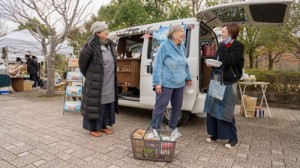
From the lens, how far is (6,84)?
837 cm

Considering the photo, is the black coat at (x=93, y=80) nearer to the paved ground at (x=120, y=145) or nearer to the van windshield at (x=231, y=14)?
the paved ground at (x=120, y=145)

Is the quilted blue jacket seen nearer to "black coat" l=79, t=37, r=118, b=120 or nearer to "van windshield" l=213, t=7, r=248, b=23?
"black coat" l=79, t=37, r=118, b=120

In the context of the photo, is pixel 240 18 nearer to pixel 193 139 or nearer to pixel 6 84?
pixel 193 139

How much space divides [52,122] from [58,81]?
6304mm

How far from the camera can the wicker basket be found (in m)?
2.65

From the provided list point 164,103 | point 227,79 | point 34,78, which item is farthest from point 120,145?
point 34,78

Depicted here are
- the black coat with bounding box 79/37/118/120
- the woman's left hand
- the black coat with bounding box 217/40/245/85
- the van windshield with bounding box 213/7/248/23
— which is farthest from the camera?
the van windshield with bounding box 213/7/248/23

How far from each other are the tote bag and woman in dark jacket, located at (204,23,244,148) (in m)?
0.01

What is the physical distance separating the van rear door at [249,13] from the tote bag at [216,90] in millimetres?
1263

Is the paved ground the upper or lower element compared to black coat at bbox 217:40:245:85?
lower

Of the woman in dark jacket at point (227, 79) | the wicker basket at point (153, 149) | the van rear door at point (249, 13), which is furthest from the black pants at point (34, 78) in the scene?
the woman in dark jacket at point (227, 79)

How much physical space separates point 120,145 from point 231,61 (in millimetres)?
1933

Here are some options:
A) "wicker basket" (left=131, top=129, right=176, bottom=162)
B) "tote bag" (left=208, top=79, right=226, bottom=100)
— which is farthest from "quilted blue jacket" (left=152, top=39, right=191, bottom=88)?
"wicker basket" (left=131, top=129, right=176, bottom=162)

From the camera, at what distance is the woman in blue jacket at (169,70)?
3137mm
